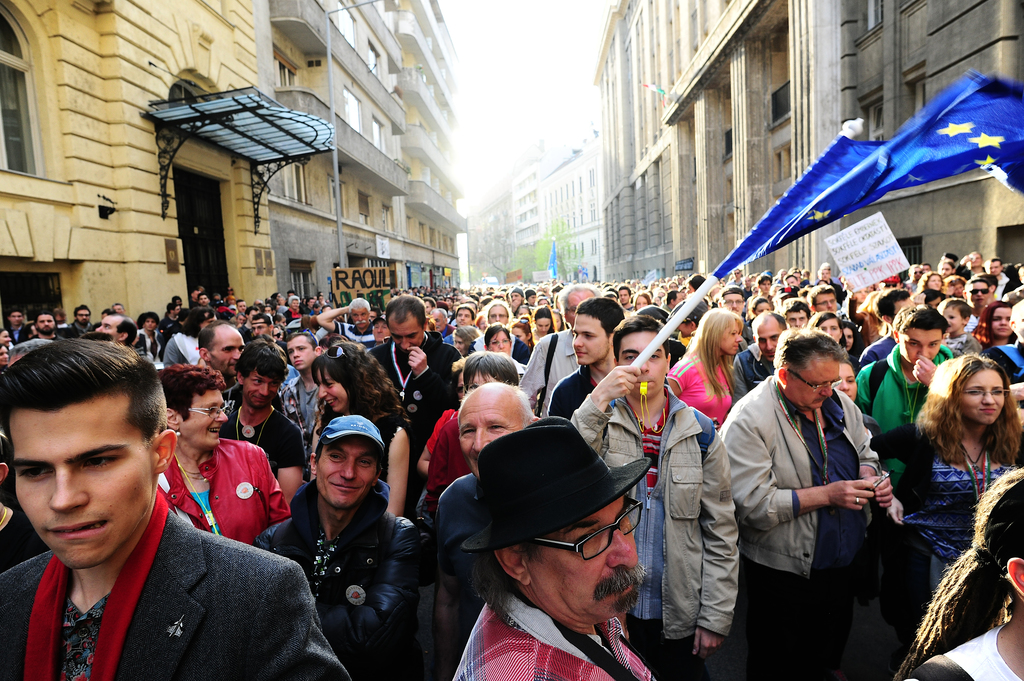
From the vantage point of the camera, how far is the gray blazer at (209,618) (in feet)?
4.46

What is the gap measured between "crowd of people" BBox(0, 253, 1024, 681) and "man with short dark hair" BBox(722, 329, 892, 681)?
0.02 m

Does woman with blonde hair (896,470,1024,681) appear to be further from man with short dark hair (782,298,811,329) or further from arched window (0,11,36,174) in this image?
arched window (0,11,36,174)

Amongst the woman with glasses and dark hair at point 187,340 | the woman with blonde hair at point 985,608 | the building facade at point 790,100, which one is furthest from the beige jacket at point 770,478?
the building facade at point 790,100

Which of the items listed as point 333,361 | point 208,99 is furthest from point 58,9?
point 333,361

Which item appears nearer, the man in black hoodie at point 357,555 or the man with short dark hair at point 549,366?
the man in black hoodie at point 357,555

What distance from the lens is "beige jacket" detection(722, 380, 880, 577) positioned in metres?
3.21

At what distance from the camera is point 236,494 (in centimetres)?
295

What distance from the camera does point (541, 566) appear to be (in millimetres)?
1668

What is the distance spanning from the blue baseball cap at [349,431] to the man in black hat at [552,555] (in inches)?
45.8

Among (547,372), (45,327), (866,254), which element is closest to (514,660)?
(547,372)

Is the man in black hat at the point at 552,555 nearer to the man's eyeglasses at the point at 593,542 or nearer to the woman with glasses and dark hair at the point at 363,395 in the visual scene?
the man's eyeglasses at the point at 593,542

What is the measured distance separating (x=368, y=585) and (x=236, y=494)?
0.89m

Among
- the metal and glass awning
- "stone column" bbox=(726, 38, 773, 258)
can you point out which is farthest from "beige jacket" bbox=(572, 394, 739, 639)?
"stone column" bbox=(726, 38, 773, 258)

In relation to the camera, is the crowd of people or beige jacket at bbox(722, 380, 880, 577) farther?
beige jacket at bbox(722, 380, 880, 577)
